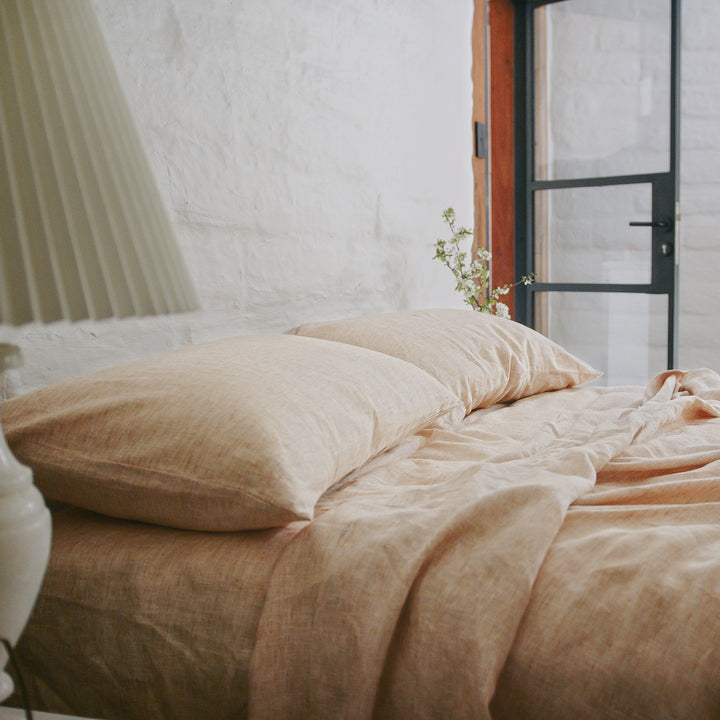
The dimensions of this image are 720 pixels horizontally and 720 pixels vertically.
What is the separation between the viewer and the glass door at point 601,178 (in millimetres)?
3521

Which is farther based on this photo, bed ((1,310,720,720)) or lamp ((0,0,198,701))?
bed ((1,310,720,720))

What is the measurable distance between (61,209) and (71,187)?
0.02 meters

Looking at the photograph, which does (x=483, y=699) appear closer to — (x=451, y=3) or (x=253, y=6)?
(x=253, y=6)

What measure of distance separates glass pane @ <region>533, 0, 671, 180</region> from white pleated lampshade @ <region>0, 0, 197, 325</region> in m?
3.37

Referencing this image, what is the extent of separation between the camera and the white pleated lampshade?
19.5 inches

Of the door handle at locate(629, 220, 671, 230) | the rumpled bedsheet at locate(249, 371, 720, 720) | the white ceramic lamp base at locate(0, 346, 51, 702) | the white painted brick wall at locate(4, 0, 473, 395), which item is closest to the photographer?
the white ceramic lamp base at locate(0, 346, 51, 702)

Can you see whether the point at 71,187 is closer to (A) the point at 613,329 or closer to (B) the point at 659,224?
(B) the point at 659,224

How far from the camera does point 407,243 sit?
2744mm

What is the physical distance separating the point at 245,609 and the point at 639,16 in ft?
11.2

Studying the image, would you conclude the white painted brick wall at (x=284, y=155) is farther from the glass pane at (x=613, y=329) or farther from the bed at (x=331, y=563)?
the glass pane at (x=613, y=329)

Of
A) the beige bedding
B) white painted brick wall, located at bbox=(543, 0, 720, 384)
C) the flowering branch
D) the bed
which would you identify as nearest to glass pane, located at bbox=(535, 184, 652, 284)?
white painted brick wall, located at bbox=(543, 0, 720, 384)

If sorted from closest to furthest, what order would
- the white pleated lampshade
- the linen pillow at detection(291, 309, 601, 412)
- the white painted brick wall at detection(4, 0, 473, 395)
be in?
the white pleated lampshade, the white painted brick wall at detection(4, 0, 473, 395), the linen pillow at detection(291, 309, 601, 412)

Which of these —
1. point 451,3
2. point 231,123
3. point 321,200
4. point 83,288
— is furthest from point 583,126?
point 83,288

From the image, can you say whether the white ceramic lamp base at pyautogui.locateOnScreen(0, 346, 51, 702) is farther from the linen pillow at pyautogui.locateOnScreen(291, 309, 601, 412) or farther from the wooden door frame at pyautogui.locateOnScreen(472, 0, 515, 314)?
the wooden door frame at pyautogui.locateOnScreen(472, 0, 515, 314)
